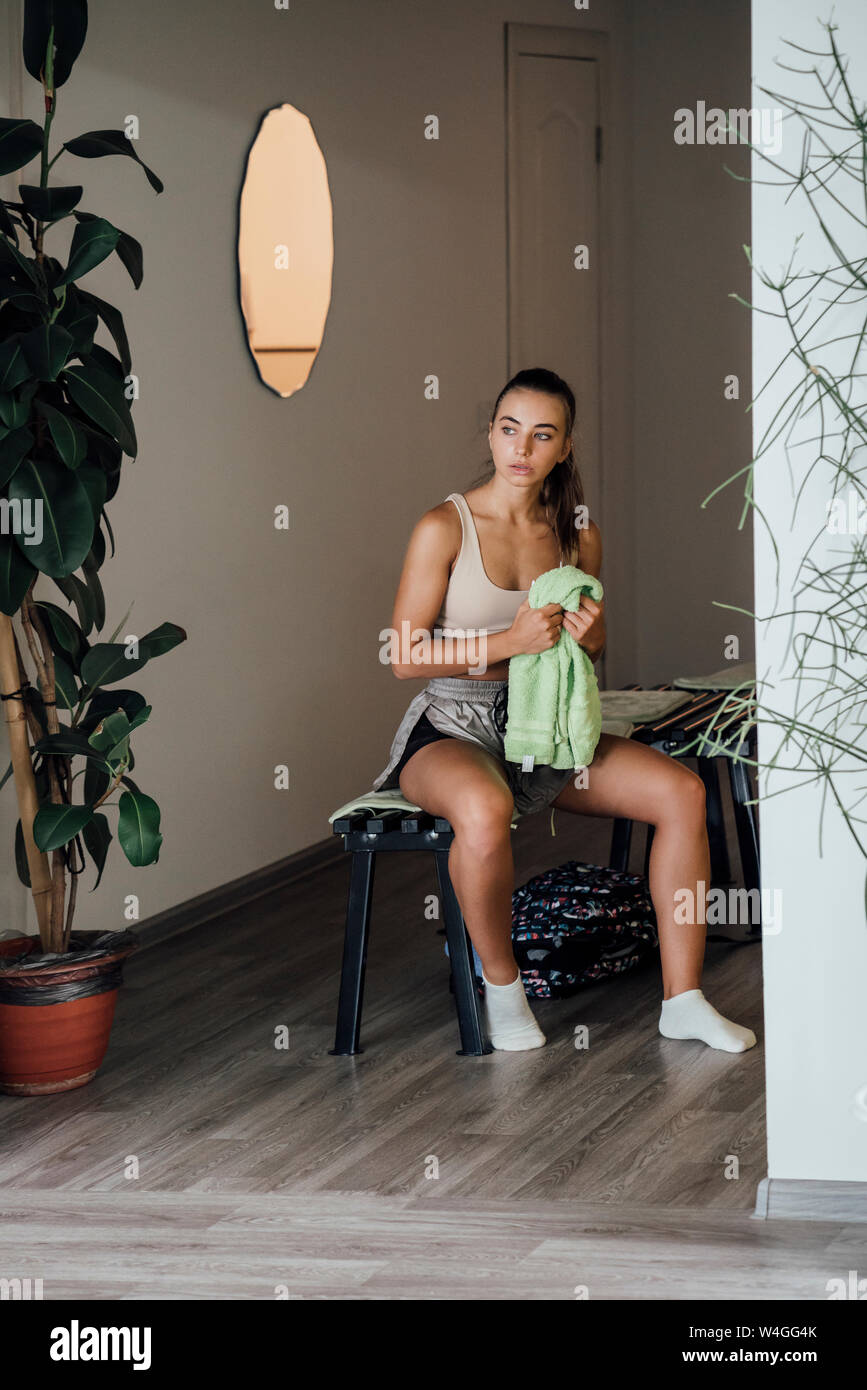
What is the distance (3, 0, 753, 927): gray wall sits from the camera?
3.96 m

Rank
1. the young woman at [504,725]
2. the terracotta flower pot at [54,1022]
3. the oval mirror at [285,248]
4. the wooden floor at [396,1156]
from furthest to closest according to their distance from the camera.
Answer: the oval mirror at [285,248], the young woman at [504,725], the terracotta flower pot at [54,1022], the wooden floor at [396,1156]

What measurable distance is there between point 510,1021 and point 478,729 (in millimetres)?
569

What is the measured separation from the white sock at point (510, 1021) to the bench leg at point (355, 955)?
0.24 metres

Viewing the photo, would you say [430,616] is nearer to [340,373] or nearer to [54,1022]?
[54,1022]

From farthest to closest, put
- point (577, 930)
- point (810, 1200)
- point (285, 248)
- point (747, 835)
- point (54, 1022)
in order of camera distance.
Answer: point (285, 248), point (747, 835), point (577, 930), point (54, 1022), point (810, 1200)

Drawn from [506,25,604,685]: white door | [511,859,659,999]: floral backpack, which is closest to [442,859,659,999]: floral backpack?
[511,859,659,999]: floral backpack

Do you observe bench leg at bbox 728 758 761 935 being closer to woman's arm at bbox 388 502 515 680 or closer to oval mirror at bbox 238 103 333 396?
woman's arm at bbox 388 502 515 680

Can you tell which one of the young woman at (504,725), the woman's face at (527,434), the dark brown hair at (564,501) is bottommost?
the young woman at (504,725)

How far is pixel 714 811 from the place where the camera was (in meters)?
3.96

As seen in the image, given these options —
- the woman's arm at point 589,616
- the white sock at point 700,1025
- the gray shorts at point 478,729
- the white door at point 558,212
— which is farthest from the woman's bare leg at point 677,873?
the white door at point 558,212

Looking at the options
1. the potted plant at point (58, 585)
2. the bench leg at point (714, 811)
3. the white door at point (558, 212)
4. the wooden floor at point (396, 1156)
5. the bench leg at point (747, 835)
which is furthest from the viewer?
the white door at point (558, 212)

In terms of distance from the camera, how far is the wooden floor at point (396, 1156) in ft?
7.29

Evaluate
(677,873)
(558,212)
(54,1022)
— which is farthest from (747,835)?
(558,212)

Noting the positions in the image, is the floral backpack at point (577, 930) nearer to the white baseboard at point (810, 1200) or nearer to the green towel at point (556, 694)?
the green towel at point (556, 694)
